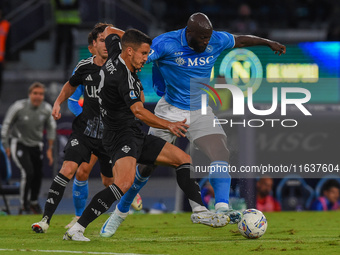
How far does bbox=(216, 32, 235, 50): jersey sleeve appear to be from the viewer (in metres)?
8.27

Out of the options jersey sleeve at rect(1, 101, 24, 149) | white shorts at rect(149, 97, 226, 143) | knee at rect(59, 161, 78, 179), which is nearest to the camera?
white shorts at rect(149, 97, 226, 143)

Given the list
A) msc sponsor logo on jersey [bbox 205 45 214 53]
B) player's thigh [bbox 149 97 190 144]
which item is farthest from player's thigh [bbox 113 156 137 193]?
msc sponsor logo on jersey [bbox 205 45 214 53]

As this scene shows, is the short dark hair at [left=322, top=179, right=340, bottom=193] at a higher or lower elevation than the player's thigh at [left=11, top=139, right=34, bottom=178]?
lower

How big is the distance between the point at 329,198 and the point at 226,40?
17.3ft

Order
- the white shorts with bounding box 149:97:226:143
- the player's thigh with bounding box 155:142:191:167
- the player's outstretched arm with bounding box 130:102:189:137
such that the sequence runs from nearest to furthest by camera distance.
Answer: the player's outstretched arm with bounding box 130:102:189:137
the player's thigh with bounding box 155:142:191:167
the white shorts with bounding box 149:97:226:143

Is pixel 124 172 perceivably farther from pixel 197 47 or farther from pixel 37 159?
pixel 37 159

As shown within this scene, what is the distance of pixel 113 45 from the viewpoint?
759 centimetres

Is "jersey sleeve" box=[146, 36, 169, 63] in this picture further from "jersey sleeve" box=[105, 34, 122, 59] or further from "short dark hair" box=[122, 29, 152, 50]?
"short dark hair" box=[122, 29, 152, 50]

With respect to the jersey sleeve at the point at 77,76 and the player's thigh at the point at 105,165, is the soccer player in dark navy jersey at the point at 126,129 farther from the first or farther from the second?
the player's thigh at the point at 105,165

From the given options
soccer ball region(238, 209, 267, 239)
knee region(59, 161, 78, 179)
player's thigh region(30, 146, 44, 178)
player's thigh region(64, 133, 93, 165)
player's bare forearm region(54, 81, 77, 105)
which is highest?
player's bare forearm region(54, 81, 77, 105)

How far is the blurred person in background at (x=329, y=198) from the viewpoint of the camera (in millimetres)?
12526

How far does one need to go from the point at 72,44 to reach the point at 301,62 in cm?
579

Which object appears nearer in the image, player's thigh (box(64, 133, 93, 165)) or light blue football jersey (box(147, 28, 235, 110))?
light blue football jersey (box(147, 28, 235, 110))

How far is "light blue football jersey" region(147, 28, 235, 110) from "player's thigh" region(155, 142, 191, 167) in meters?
0.89
